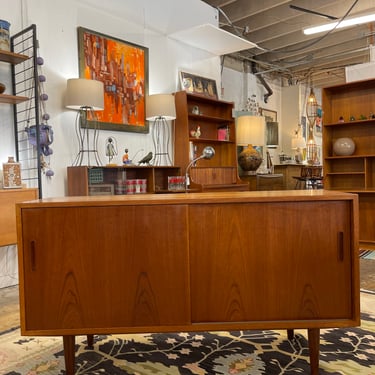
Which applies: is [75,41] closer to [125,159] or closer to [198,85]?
[125,159]

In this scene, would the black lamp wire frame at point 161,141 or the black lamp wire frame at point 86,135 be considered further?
the black lamp wire frame at point 161,141

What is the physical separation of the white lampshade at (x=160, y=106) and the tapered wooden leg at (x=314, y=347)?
11.1 ft

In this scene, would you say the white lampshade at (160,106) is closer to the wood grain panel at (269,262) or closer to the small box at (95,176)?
the small box at (95,176)

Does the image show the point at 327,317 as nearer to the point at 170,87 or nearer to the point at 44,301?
the point at 44,301

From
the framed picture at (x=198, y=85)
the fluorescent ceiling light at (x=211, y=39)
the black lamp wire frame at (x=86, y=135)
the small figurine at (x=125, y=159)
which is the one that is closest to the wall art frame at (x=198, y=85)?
the framed picture at (x=198, y=85)

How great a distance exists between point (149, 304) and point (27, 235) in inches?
23.5

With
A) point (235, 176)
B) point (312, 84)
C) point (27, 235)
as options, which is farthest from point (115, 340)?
point (312, 84)

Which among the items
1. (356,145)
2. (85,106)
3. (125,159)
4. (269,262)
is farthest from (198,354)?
(356,145)

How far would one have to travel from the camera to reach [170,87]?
17.2 ft

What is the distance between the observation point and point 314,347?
5.62ft

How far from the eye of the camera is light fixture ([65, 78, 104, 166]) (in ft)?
12.1

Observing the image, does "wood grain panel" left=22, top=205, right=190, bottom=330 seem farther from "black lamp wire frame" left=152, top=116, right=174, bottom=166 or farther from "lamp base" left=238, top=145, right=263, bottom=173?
"lamp base" left=238, top=145, right=263, bottom=173

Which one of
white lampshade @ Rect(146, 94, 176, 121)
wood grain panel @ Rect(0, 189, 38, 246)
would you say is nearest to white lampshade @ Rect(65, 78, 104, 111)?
white lampshade @ Rect(146, 94, 176, 121)

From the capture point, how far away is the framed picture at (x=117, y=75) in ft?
13.6
